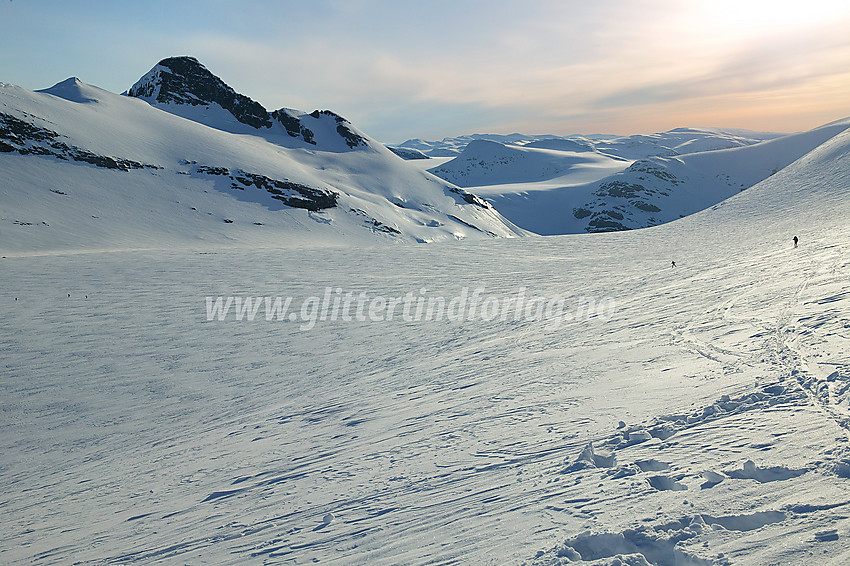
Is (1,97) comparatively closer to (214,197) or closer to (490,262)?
(214,197)

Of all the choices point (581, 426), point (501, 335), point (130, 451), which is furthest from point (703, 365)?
point (130, 451)

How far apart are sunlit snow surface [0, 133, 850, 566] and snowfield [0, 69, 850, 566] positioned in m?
0.04

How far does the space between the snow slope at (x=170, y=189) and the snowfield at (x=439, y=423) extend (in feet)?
53.4

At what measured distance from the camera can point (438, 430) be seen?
7.71 meters

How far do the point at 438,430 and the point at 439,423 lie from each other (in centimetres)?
31

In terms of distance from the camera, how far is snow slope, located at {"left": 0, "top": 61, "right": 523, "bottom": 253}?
35.1 meters

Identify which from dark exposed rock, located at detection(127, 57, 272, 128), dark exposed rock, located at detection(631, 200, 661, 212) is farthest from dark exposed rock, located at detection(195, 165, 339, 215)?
dark exposed rock, located at detection(631, 200, 661, 212)

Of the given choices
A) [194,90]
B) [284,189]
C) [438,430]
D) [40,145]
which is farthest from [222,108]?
[438,430]

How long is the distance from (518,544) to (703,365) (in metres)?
6.30

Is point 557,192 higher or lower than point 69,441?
higher

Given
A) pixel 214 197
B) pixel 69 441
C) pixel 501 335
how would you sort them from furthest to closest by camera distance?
pixel 214 197, pixel 501 335, pixel 69 441

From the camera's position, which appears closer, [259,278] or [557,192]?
[259,278]

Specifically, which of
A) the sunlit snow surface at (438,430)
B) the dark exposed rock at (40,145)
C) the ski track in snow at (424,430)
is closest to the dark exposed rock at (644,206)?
the sunlit snow surface at (438,430)

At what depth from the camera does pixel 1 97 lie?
47531 mm
